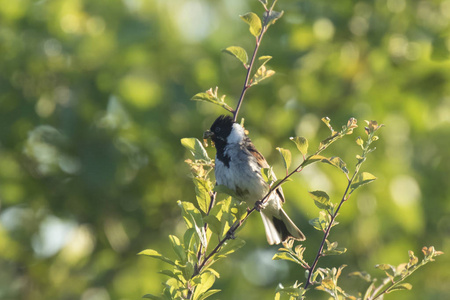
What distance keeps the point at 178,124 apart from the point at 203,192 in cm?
353

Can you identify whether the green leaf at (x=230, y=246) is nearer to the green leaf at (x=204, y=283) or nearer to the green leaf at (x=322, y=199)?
the green leaf at (x=204, y=283)

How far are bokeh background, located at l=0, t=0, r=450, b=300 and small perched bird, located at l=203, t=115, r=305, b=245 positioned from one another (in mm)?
1145

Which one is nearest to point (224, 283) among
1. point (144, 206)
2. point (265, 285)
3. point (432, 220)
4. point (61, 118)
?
point (265, 285)

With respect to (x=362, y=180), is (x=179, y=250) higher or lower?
lower

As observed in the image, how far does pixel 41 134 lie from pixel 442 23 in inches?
156

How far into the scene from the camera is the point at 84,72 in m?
5.48

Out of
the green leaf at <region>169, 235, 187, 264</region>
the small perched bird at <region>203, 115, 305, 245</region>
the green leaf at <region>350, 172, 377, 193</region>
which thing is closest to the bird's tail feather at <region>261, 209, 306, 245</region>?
the small perched bird at <region>203, 115, 305, 245</region>

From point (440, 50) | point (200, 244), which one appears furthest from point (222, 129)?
point (440, 50)

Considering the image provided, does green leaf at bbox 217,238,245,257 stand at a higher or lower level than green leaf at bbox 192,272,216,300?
higher

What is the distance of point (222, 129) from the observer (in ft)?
13.1

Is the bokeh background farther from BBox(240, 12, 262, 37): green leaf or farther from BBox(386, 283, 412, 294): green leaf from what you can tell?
BBox(240, 12, 262, 37): green leaf

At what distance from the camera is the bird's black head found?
3.95 m

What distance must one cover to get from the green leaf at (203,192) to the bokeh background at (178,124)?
2.94m

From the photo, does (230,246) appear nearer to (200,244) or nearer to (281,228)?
(200,244)
